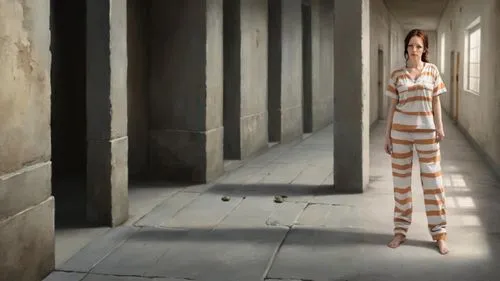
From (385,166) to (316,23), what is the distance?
677cm

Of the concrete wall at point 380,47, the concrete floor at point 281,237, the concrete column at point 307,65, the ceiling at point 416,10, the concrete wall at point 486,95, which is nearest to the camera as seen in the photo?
the concrete floor at point 281,237

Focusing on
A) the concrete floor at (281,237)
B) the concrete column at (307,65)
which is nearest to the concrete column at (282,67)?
the concrete column at (307,65)

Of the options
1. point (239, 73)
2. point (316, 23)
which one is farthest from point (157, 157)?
point (316, 23)

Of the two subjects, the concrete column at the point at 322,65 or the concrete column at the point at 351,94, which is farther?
the concrete column at the point at 322,65

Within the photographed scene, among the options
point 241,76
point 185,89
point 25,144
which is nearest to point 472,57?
point 241,76

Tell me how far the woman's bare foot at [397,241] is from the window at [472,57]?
8.19 m

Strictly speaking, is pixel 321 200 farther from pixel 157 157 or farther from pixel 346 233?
pixel 157 157

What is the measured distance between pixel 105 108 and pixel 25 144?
1.69 meters

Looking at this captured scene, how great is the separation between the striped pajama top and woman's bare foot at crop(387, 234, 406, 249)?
946 mm

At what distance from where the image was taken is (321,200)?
24.9 ft

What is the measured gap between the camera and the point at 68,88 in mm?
9594

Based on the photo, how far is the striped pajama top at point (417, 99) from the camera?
547 centimetres

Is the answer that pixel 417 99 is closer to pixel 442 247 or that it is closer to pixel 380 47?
pixel 442 247

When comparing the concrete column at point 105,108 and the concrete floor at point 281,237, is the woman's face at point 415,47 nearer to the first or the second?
the concrete floor at point 281,237
